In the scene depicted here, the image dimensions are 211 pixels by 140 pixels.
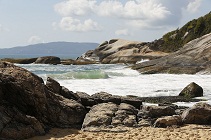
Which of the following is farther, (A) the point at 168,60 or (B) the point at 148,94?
(A) the point at 168,60

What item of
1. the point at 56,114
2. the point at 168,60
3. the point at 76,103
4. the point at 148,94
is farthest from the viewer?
the point at 168,60

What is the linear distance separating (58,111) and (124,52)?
7434 centimetres

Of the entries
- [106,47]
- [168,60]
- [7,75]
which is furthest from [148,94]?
[106,47]

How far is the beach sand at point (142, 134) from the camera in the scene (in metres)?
12.8

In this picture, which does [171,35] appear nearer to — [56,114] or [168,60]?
[168,60]

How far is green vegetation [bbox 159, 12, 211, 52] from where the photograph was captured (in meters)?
89.4

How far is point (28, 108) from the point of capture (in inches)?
555

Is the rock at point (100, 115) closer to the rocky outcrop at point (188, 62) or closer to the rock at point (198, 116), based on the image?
the rock at point (198, 116)

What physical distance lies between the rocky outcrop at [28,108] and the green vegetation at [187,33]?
74573 mm

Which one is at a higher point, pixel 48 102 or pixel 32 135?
pixel 48 102

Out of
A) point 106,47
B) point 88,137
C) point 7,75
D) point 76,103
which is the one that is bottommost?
point 88,137

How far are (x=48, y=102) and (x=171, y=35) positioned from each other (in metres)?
90.9

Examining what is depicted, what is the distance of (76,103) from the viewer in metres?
16.3

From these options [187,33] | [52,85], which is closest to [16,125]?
[52,85]
